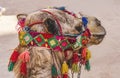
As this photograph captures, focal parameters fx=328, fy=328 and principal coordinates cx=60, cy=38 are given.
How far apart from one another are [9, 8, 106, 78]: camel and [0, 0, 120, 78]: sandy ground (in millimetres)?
1145

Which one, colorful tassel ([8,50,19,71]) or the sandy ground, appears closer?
colorful tassel ([8,50,19,71])

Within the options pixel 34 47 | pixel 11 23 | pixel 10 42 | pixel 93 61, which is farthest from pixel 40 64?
pixel 11 23

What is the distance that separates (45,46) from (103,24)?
3403 mm

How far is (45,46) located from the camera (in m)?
1.30

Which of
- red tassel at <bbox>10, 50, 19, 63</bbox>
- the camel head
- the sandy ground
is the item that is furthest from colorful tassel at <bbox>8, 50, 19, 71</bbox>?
the sandy ground

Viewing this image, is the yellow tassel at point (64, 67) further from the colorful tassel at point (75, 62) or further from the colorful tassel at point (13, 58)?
the colorful tassel at point (13, 58)

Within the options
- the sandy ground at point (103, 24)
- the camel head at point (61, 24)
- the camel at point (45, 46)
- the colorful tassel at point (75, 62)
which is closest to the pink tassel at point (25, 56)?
the camel at point (45, 46)

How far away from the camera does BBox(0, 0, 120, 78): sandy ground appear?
11.5 feet

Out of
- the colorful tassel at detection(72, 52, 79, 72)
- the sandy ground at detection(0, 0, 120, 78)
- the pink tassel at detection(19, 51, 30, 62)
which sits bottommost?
the sandy ground at detection(0, 0, 120, 78)

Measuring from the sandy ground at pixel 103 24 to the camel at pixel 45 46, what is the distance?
1145mm

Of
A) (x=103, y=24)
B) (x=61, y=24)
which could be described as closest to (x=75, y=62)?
(x=61, y=24)

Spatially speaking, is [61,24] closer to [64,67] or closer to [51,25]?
[51,25]

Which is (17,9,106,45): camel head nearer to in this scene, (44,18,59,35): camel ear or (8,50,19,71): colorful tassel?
(44,18,59,35): camel ear

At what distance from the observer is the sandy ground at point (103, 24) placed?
3510 millimetres
